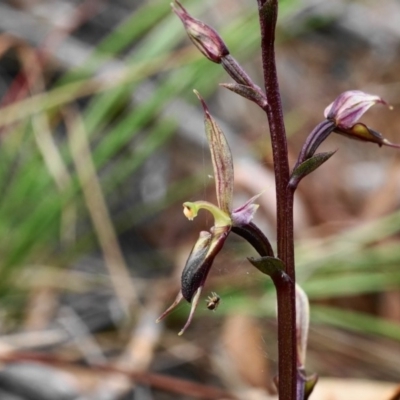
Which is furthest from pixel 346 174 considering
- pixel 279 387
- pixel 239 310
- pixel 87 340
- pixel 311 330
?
pixel 279 387

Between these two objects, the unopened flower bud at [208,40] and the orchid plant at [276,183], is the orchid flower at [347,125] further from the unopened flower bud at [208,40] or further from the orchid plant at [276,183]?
the unopened flower bud at [208,40]

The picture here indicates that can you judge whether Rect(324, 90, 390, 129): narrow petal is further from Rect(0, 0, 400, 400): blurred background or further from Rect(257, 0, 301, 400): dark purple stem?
Rect(0, 0, 400, 400): blurred background

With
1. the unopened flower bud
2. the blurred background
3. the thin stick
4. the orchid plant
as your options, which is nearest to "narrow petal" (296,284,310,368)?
the orchid plant

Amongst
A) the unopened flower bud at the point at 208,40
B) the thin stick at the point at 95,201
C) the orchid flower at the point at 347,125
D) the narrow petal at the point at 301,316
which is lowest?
the narrow petal at the point at 301,316

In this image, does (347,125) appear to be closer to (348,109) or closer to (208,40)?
(348,109)

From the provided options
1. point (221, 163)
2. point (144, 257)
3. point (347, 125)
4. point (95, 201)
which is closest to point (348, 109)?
point (347, 125)

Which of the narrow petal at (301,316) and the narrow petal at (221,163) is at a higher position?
the narrow petal at (221,163)

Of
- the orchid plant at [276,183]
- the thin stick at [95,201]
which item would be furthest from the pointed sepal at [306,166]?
the thin stick at [95,201]

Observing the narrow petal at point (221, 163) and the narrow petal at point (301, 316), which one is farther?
the narrow petal at point (301, 316)

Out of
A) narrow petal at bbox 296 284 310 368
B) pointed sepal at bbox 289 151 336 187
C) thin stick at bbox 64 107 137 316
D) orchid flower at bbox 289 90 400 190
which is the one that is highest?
thin stick at bbox 64 107 137 316
